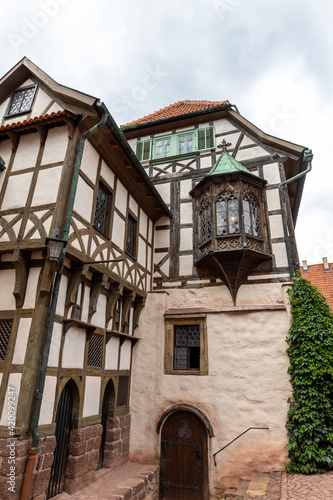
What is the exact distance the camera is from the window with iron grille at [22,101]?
26.1 feet

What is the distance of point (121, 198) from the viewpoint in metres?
9.11

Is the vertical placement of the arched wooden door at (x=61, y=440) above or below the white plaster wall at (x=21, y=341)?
below

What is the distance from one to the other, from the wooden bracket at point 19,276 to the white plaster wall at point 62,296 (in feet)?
2.13

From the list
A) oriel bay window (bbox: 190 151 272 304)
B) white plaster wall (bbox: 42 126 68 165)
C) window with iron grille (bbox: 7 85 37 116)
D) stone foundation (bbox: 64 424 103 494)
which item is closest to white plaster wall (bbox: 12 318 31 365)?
stone foundation (bbox: 64 424 103 494)

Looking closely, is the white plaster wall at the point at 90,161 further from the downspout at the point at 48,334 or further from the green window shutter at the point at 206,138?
the green window shutter at the point at 206,138

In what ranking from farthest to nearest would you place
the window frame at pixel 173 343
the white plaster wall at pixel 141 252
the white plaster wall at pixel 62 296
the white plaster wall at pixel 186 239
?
the white plaster wall at pixel 186 239, the white plaster wall at pixel 141 252, the window frame at pixel 173 343, the white plaster wall at pixel 62 296

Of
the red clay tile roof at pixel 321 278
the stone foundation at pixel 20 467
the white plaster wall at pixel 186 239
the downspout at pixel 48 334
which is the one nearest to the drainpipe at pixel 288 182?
the white plaster wall at pixel 186 239

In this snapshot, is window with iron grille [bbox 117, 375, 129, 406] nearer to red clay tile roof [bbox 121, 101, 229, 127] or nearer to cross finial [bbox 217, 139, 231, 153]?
cross finial [bbox 217, 139, 231, 153]

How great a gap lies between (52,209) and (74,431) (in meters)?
4.44

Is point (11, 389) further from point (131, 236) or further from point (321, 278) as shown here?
point (321, 278)

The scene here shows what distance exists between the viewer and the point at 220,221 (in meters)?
10.1

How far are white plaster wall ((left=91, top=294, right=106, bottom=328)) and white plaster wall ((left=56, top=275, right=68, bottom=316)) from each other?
3.95ft

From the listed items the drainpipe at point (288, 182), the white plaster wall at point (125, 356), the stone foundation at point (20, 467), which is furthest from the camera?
the drainpipe at point (288, 182)

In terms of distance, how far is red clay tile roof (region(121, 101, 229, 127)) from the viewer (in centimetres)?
1350
